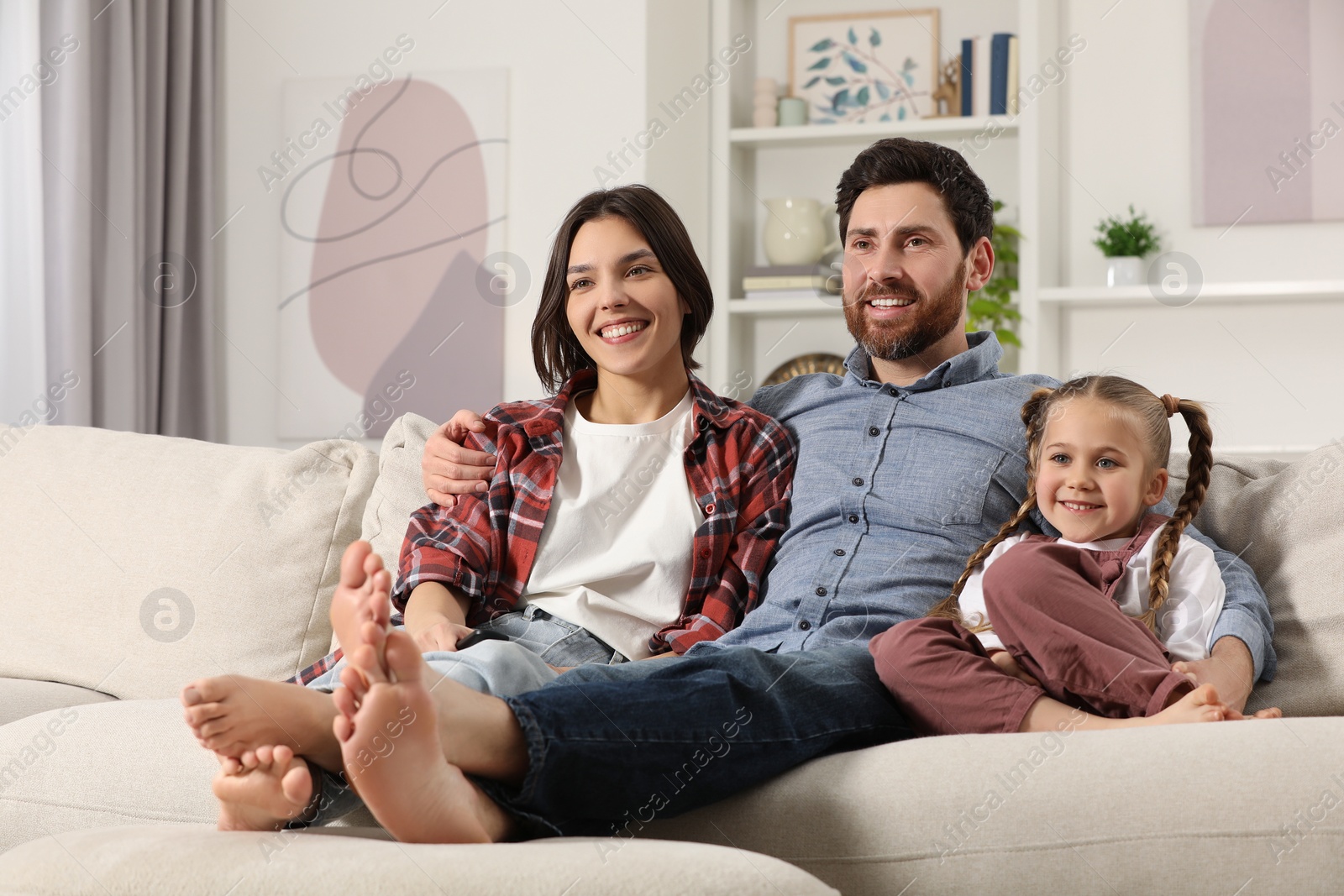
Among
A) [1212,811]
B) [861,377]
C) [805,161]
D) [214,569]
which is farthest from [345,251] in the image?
[1212,811]

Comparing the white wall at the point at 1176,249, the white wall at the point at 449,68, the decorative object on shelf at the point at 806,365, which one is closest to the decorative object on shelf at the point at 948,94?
the white wall at the point at 1176,249

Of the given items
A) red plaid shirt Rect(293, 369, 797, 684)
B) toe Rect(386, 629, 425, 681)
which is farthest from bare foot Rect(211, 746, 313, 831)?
red plaid shirt Rect(293, 369, 797, 684)

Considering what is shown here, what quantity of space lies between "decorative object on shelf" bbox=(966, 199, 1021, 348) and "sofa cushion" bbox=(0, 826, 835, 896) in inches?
106

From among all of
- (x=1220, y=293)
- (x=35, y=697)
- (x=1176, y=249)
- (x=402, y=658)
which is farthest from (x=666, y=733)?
(x=1176, y=249)

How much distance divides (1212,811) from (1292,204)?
2825mm

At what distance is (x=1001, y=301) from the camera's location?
11.6 ft

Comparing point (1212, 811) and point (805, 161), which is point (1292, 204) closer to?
point (805, 161)

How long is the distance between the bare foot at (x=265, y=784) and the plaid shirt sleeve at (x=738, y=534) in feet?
2.14

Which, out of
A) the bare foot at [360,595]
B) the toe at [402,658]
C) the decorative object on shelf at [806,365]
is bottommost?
the toe at [402,658]

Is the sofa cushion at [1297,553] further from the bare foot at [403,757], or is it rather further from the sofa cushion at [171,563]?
the sofa cushion at [171,563]

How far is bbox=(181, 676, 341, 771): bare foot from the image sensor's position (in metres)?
0.99

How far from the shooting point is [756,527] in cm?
174

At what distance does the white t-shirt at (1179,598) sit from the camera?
4.74 feet

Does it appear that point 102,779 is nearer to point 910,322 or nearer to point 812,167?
point 910,322
